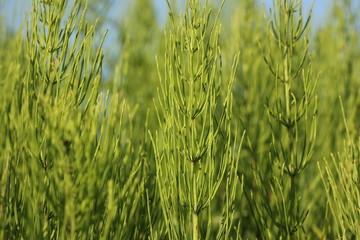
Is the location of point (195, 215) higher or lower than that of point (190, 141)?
lower

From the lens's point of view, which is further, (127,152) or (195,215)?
(127,152)

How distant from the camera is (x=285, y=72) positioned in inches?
69.4

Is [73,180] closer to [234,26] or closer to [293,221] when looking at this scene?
[293,221]

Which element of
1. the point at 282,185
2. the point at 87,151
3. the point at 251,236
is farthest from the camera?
the point at 251,236

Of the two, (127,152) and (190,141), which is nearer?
(190,141)

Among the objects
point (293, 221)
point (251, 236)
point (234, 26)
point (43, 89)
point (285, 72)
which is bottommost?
point (251, 236)

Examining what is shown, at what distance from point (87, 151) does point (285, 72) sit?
0.77 m

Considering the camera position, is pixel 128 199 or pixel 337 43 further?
pixel 337 43

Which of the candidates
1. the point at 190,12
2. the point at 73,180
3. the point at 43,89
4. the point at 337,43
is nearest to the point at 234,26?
the point at 337,43

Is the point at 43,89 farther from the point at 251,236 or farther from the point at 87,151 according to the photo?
the point at 251,236

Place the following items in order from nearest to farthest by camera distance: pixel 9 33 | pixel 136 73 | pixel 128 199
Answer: pixel 128 199 → pixel 9 33 → pixel 136 73

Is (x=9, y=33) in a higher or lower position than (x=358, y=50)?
lower

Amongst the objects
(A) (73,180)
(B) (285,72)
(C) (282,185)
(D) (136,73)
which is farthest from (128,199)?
(D) (136,73)

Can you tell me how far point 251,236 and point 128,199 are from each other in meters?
1.19
